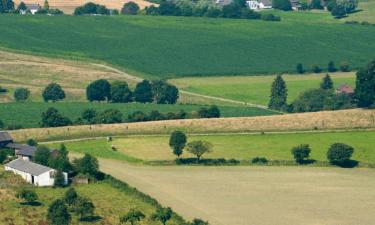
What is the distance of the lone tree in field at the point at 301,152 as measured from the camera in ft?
494

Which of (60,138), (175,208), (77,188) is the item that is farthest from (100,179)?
(60,138)

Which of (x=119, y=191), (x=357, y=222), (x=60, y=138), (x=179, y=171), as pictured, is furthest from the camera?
(x=60, y=138)

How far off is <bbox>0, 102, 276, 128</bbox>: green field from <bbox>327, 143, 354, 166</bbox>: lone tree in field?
1408 inches

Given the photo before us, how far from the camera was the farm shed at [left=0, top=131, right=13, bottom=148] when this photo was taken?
154750 millimetres

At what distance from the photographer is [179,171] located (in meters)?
147

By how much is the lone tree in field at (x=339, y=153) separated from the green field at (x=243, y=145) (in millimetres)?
2448

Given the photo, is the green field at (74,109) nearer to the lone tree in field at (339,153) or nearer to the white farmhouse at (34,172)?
the white farmhouse at (34,172)

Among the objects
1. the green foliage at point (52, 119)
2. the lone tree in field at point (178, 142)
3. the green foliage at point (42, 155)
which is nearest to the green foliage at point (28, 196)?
the green foliage at point (42, 155)

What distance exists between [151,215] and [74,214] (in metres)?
7.28

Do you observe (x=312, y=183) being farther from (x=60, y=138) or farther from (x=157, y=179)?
(x=60, y=138)

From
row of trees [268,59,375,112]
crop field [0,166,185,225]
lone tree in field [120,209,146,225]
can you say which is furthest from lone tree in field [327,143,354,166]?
lone tree in field [120,209,146,225]

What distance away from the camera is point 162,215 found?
121188 millimetres

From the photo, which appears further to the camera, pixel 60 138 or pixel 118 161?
pixel 60 138

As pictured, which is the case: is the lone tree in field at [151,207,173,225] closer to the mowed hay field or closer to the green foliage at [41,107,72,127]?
the mowed hay field
